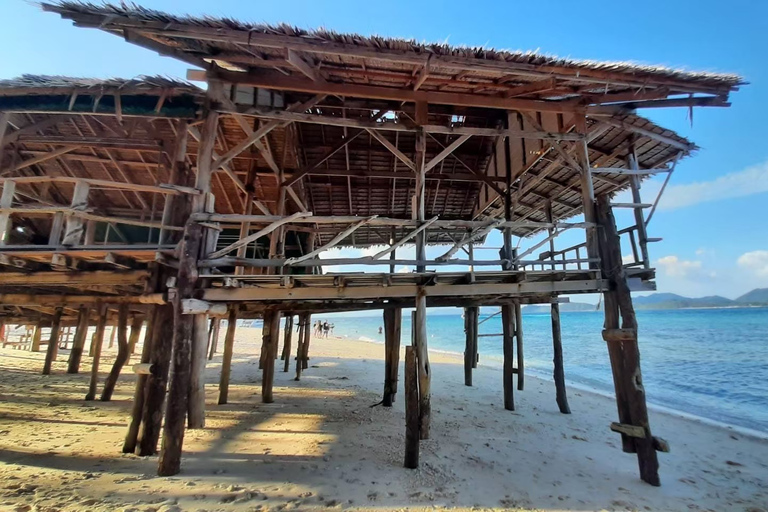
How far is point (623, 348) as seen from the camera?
5871mm

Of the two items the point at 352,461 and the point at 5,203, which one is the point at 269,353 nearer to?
the point at 352,461

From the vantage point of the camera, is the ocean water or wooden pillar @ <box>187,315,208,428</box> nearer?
wooden pillar @ <box>187,315,208,428</box>

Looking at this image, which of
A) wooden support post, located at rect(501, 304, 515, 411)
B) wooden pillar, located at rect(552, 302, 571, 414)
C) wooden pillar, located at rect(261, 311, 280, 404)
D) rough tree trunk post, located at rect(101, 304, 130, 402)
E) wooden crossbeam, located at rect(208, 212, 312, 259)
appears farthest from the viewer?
wooden pillar, located at rect(552, 302, 571, 414)

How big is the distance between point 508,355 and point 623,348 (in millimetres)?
4111

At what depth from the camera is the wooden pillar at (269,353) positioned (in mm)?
9062

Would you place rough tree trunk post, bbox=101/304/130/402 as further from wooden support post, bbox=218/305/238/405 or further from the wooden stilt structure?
wooden support post, bbox=218/305/238/405

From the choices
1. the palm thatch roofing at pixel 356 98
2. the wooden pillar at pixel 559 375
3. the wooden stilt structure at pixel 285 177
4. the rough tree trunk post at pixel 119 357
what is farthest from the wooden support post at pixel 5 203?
the wooden pillar at pixel 559 375

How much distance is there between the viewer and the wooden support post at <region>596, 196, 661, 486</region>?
5.51 metres

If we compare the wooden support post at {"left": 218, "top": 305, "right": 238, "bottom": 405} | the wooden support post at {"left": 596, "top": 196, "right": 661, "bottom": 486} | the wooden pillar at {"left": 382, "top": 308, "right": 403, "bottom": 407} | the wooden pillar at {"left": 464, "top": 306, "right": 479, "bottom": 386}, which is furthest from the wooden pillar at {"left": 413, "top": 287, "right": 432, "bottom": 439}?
the wooden pillar at {"left": 464, "top": 306, "right": 479, "bottom": 386}

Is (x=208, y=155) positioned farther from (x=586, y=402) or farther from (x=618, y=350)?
(x=586, y=402)

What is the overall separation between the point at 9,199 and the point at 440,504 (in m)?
7.31

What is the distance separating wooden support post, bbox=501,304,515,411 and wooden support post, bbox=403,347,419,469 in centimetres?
466

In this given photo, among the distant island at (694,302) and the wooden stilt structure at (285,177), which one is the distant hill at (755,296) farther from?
the wooden stilt structure at (285,177)


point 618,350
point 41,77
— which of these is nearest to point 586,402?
point 618,350
